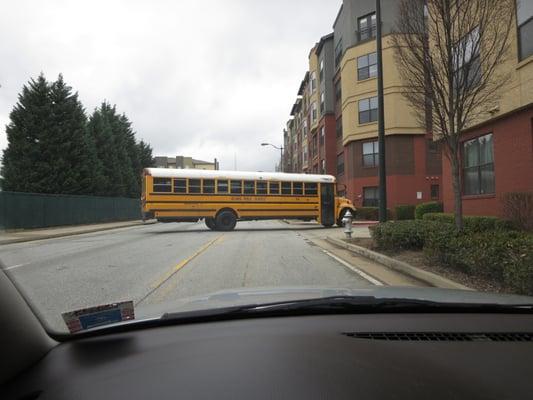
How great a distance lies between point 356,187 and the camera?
3469 cm

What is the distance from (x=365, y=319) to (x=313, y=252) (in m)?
10.7

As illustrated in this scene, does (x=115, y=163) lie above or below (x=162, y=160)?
below

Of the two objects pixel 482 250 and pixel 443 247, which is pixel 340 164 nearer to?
pixel 443 247

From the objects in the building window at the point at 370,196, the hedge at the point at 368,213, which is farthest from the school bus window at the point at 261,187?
the building window at the point at 370,196

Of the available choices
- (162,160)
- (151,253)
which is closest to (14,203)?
(151,253)

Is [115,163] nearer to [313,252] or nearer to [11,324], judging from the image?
[313,252]

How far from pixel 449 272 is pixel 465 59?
4.92 metres

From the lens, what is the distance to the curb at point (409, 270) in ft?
24.4

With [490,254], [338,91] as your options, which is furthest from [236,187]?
[338,91]

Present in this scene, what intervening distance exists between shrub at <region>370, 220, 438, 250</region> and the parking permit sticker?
363 inches

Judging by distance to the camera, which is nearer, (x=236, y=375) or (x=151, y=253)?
(x=236, y=375)

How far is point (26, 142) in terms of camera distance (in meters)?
31.1

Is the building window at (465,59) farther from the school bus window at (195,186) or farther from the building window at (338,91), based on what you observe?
the building window at (338,91)

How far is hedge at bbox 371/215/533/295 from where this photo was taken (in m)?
6.26
